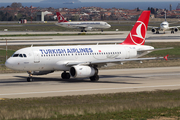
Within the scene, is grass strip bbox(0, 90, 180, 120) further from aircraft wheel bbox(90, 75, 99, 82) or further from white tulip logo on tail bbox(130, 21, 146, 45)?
white tulip logo on tail bbox(130, 21, 146, 45)

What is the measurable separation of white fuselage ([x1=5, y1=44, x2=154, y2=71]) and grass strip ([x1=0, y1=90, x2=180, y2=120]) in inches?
375

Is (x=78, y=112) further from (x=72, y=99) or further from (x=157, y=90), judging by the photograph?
(x=157, y=90)

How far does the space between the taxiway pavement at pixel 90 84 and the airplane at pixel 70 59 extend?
138 cm

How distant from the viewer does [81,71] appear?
37125 mm

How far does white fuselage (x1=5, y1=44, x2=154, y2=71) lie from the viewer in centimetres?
3703

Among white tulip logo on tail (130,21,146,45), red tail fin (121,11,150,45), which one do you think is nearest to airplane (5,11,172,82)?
red tail fin (121,11,150,45)

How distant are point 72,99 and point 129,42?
63.4 feet

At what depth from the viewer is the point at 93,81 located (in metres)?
39.4

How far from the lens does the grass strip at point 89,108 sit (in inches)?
808

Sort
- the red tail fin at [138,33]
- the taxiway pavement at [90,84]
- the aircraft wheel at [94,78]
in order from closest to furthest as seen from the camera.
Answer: the taxiway pavement at [90,84] < the aircraft wheel at [94,78] < the red tail fin at [138,33]

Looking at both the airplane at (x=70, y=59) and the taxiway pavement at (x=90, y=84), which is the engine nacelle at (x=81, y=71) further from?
the taxiway pavement at (x=90, y=84)

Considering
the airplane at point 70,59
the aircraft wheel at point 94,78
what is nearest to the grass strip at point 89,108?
the airplane at point 70,59

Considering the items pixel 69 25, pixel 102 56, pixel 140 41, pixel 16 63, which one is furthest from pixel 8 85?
pixel 69 25

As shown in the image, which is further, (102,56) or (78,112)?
(102,56)
